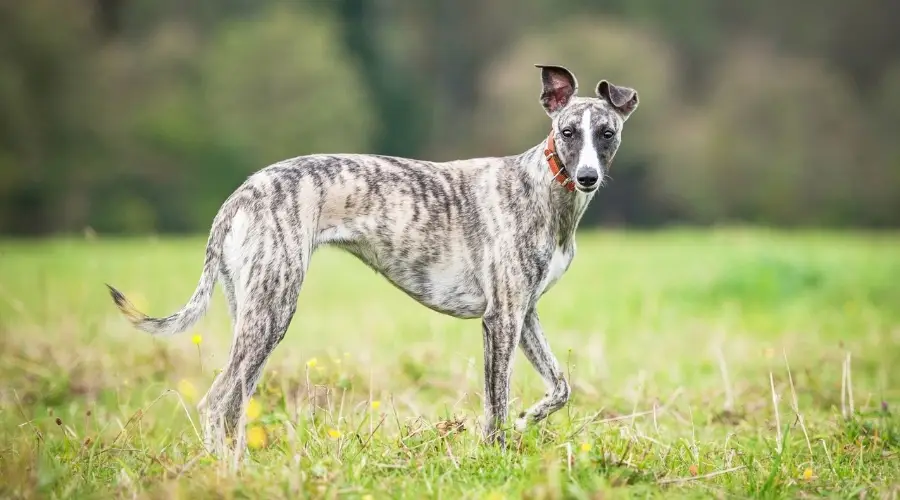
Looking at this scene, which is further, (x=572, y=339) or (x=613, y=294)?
(x=613, y=294)

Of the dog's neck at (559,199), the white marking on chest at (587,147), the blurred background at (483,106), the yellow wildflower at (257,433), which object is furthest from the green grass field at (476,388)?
the blurred background at (483,106)

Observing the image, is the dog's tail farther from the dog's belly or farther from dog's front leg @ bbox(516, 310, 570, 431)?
dog's front leg @ bbox(516, 310, 570, 431)

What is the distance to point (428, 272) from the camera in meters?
5.53

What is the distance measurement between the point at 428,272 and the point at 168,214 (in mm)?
33110

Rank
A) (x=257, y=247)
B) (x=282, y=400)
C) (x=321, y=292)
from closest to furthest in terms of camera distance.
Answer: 1. (x=257, y=247)
2. (x=282, y=400)
3. (x=321, y=292)

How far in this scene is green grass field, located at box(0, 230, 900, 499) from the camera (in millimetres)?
4387

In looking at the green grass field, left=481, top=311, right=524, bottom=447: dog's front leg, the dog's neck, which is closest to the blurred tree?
the green grass field

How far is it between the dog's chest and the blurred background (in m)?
28.9

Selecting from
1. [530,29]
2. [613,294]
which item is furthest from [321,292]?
[530,29]

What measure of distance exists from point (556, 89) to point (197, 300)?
102 inches

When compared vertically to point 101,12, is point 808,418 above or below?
below

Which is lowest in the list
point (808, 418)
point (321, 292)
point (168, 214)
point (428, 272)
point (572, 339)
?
point (168, 214)

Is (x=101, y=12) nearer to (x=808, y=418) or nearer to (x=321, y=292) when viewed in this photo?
(x=321, y=292)

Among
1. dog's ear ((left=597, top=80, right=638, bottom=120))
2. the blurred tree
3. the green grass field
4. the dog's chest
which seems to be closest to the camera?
the green grass field
